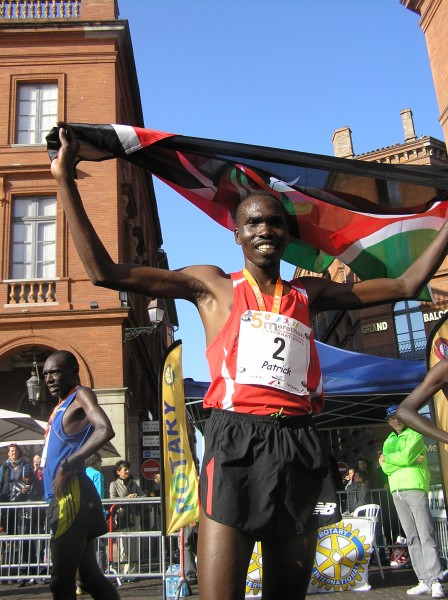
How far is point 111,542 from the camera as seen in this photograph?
915 cm

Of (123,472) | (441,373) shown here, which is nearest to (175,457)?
(441,373)

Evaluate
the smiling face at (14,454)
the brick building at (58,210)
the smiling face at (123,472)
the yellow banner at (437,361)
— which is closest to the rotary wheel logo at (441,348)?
the yellow banner at (437,361)

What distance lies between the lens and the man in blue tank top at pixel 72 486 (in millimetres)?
3918

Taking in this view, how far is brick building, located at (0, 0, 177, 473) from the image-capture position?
18328 millimetres

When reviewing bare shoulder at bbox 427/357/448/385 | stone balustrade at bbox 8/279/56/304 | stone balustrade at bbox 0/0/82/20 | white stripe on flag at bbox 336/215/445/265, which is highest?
stone balustrade at bbox 0/0/82/20

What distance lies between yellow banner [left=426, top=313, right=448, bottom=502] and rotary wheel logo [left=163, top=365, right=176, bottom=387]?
2.78 metres

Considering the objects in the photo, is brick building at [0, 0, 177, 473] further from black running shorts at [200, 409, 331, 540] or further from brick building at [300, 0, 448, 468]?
black running shorts at [200, 409, 331, 540]

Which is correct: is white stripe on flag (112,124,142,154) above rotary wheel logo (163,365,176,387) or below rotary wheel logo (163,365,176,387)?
above

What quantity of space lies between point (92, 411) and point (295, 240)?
165cm

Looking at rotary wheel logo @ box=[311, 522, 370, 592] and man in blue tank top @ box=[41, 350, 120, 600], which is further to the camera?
rotary wheel logo @ box=[311, 522, 370, 592]

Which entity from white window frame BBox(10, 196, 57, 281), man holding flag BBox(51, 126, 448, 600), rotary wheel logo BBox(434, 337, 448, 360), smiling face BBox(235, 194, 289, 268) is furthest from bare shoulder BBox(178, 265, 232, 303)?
white window frame BBox(10, 196, 57, 281)

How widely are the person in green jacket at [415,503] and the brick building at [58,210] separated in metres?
10.6

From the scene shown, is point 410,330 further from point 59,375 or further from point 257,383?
point 257,383

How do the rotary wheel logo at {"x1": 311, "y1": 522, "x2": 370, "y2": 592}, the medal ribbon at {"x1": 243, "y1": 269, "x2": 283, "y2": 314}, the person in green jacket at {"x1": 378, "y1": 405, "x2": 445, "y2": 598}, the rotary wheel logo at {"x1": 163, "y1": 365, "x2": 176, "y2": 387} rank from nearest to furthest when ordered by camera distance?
1. the medal ribbon at {"x1": 243, "y1": 269, "x2": 283, "y2": 314}
2. the person in green jacket at {"x1": 378, "y1": 405, "x2": 445, "y2": 598}
3. the rotary wheel logo at {"x1": 163, "y1": 365, "x2": 176, "y2": 387}
4. the rotary wheel logo at {"x1": 311, "y1": 522, "x2": 370, "y2": 592}
